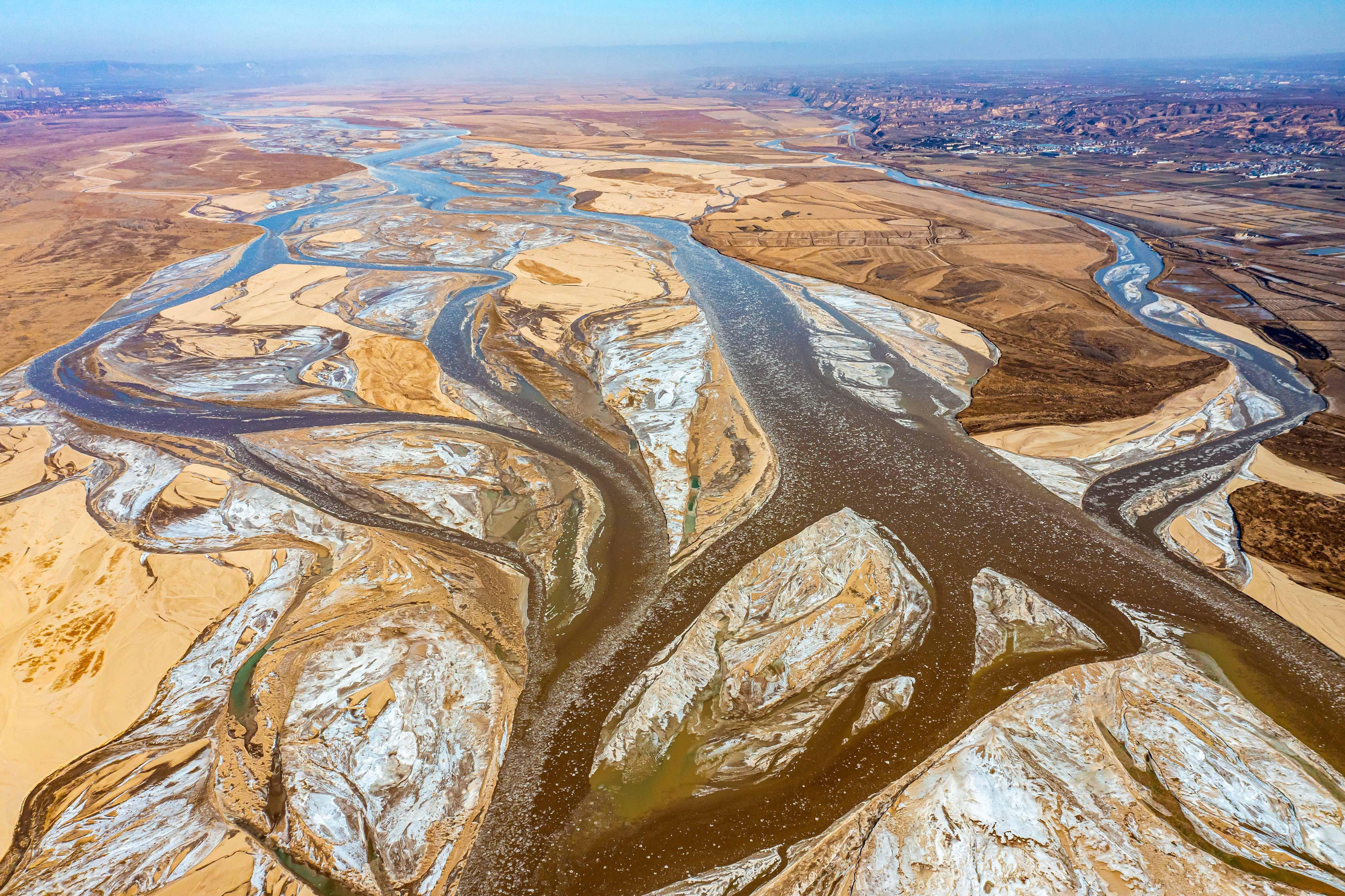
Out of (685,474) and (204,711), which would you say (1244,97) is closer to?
(685,474)

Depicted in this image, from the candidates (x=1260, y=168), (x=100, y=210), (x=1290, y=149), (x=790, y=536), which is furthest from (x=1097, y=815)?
(x=1290, y=149)

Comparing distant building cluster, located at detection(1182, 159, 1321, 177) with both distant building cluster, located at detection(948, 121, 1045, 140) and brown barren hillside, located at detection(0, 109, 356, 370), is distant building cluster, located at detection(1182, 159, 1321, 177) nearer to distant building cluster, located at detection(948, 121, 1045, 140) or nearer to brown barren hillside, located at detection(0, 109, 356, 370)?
distant building cluster, located at detection(948, 121, 1045, 140)

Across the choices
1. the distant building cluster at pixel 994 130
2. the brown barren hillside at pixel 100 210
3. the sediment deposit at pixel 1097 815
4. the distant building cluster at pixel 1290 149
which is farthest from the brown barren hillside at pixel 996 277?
the distant building cluster at pixel 1290 149

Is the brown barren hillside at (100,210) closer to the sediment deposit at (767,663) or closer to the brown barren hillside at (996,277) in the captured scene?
the sediment deposit at (767,663)

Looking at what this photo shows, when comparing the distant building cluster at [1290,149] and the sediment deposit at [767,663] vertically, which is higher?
the distant building cluster at [1290,149]

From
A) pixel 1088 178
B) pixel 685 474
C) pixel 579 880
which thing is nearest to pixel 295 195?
pixel 685 474

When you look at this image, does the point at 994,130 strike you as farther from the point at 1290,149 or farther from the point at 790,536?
the point at 790,536

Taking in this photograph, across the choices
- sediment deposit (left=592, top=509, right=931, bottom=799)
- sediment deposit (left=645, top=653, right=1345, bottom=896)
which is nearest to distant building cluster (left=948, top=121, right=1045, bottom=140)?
sediment deposit (left=592, top=509, right=931, bottom=799)
